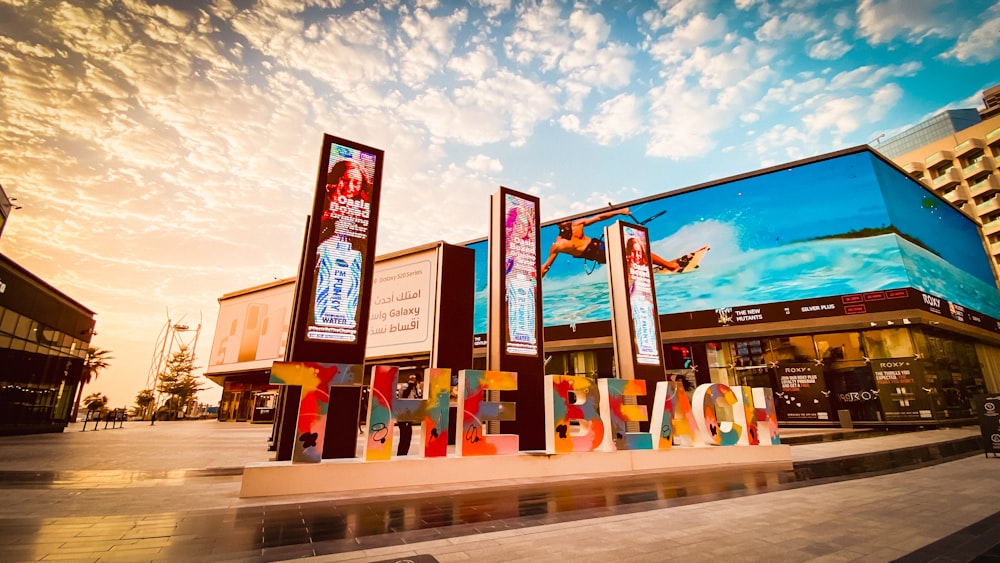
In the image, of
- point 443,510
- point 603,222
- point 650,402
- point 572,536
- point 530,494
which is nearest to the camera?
point 572,536

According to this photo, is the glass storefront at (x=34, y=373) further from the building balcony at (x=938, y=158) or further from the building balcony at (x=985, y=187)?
the building balcony at (x=938, y=158)

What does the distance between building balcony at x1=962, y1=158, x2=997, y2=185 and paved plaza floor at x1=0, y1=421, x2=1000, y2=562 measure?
215ft

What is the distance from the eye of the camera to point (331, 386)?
28.4 ft

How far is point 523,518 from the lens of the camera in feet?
18.9

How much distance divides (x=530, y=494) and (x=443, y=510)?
2083 mm

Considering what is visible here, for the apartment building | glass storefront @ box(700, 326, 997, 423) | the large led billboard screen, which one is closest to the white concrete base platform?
glass storefront @ box(700, 326, 997, 423)

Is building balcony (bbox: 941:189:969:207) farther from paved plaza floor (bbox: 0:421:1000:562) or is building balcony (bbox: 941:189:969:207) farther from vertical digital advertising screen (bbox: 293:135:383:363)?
vertical digital advertising screen (bbox: 293:135:383:363)

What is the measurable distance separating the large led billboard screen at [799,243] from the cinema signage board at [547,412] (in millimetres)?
16732

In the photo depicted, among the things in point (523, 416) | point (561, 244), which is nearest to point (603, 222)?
point (561, 244)

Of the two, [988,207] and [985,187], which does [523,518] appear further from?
[988,207]

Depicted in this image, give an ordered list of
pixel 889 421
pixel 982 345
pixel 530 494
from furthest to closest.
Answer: pixel 982 345 → pixel 889 421 → pixel 530 494

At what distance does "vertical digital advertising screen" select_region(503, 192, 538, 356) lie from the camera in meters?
12.4

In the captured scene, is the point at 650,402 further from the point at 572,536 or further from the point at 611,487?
the point at 572,536

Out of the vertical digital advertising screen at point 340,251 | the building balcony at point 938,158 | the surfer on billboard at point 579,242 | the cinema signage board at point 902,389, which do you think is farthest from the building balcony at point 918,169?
the vertical digital advertising screen at point 340,251
